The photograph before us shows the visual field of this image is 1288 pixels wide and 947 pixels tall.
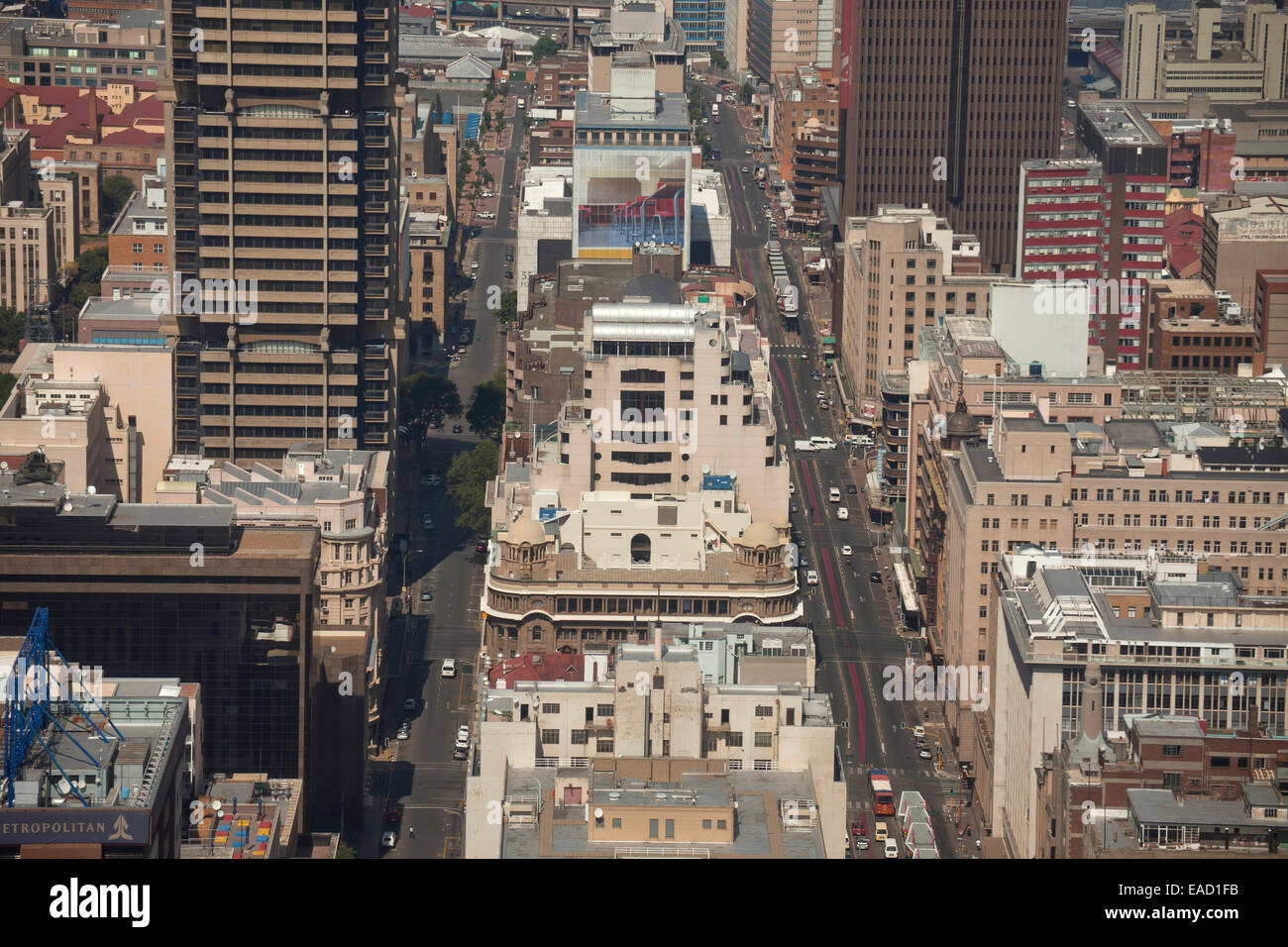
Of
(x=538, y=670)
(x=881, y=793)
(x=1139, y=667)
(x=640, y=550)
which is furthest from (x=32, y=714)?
(x=640, y=550)

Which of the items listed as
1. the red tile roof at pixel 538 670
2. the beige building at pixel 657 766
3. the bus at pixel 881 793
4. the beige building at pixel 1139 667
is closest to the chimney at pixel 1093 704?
the beige building at pixel 1139 667

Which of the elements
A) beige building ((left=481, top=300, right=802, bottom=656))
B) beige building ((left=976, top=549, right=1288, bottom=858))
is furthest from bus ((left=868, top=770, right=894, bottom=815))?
beige building ((left=481, top=300, right=802, bottom=656))

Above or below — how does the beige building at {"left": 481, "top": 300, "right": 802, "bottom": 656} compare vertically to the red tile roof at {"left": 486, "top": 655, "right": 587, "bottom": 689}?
above

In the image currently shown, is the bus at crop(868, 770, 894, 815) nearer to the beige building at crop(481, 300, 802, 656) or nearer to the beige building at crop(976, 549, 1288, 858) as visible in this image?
the beige building at crop(976, 549, 1288, 858)

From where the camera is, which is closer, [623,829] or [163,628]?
[623,829]

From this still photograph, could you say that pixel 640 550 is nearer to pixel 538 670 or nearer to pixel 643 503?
pixel 643 503

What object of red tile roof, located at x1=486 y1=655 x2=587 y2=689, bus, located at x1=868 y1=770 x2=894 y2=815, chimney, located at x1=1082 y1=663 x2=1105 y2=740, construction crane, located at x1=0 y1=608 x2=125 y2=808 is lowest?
bus, located at x1=868 y1=770 x2=894 y2=815
